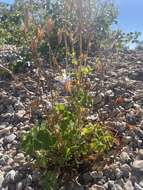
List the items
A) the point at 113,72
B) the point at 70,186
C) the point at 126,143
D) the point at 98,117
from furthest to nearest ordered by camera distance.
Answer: the point at 113,72, the point at 98,117, the point at 126,143, the point at 70,186

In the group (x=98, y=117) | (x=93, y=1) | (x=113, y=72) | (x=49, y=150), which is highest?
(x=93, y=1)

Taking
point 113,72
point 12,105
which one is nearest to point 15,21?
point 113,72

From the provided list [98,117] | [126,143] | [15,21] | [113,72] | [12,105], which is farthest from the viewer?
[15,21]

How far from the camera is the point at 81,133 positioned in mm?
3412

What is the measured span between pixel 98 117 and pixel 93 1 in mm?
3412

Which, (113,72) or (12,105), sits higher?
(113,72)

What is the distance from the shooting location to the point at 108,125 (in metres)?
3.81

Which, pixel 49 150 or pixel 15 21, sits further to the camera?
pixel 15 21

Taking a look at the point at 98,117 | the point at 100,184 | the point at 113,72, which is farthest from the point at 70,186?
the point at 113,72

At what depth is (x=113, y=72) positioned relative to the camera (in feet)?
18.9

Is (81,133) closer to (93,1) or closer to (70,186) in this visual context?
(70,186)

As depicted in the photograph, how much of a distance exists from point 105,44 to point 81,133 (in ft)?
12.3

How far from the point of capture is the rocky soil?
3352 mm

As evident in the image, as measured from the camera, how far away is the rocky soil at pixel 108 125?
132 inches
